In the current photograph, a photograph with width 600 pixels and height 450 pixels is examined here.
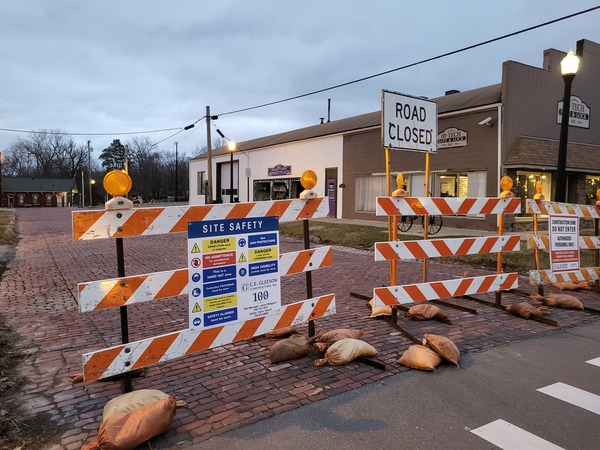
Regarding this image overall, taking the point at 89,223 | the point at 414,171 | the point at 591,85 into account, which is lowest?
the point at 89,223

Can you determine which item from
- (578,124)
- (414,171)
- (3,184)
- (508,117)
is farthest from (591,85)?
(3,184)

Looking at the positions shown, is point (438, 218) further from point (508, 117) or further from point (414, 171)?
point (508, 117)

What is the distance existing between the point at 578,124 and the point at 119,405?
23.8 metres

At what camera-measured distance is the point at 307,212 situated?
464 centimetres

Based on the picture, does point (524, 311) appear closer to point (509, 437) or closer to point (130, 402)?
point (509, 437)

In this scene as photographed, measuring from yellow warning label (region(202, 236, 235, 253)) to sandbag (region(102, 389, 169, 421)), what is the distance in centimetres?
118

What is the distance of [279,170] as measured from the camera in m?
32.0

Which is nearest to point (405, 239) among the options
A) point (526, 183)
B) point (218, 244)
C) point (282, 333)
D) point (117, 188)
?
point (526, 183)

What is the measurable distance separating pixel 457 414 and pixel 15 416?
10.9 ft

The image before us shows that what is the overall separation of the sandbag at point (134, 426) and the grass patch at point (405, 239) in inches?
348

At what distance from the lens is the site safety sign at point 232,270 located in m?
3.71

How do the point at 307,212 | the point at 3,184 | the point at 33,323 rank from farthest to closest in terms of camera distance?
the point at 3,184 < the point at 33,323 < the point at 307,212

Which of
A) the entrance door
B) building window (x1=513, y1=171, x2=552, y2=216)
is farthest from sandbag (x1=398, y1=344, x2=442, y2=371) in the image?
the entrance door

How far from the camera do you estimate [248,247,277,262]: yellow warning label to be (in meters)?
4.03
